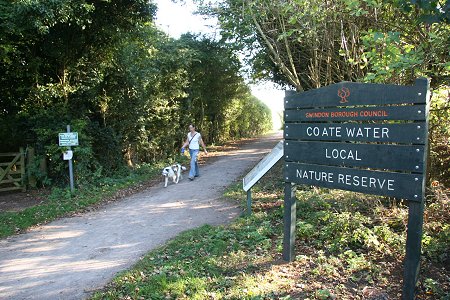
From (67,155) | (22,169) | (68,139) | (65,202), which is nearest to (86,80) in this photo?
(68,139)

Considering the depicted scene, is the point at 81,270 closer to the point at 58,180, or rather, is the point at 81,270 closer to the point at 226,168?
the point at 58,180

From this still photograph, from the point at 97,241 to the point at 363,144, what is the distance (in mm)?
4813

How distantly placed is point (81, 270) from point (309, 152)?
3.68 meters

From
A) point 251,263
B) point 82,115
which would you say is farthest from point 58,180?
point 251,263

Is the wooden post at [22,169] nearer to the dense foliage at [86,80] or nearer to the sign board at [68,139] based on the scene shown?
the dense foliage at [86,80]

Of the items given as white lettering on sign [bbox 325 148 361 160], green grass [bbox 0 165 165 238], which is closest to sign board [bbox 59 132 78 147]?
green grass [bbox 0 165 165 238]

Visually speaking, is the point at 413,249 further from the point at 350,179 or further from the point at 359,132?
the point at 359,132

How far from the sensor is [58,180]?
1088cm

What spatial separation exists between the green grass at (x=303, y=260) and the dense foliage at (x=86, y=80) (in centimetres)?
651

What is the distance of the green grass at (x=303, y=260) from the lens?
163 inches

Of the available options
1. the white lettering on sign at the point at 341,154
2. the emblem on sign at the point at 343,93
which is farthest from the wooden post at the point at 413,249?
the emblem on sign at the point at 343,93

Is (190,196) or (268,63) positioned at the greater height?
(268,63)

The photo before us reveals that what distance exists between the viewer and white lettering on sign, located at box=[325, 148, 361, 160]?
13.4 feet

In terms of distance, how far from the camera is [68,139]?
9727mm
